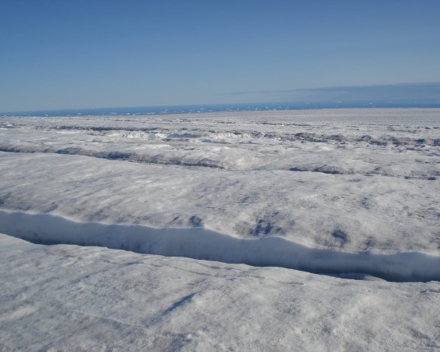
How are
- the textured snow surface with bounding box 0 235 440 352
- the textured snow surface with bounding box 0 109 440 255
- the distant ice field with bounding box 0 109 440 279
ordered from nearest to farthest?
the textured snow surface with bounding box 0 235 440 352 < the distant ice field with bounding box 0 109 440 279 < the textured snow surface with bounding box 0 109 440 255

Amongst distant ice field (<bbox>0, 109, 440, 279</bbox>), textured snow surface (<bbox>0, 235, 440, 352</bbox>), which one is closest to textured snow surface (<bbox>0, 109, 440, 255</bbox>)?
distant ice field (<bbox>0, 109, 440, 279</bbox>)

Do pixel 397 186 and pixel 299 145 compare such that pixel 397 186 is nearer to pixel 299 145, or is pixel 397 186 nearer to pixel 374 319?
pixel 374 319

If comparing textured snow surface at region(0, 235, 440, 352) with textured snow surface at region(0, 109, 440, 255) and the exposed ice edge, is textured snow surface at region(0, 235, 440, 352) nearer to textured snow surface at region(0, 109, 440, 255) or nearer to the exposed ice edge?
the exposed ice edge

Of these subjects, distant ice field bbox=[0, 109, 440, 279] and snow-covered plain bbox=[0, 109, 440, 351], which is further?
distant ice field bbox=[0, 109, 440, 279]

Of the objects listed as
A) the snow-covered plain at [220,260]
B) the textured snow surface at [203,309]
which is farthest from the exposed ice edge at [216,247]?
the textured snow surface at [203,309]

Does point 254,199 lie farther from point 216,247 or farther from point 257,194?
point 216,247

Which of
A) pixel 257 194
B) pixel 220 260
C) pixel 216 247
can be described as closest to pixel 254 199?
pixel 257 194
